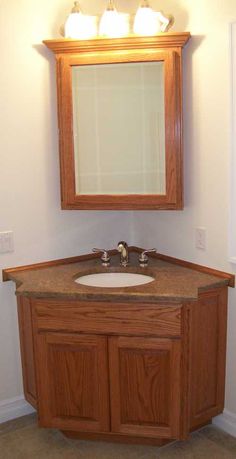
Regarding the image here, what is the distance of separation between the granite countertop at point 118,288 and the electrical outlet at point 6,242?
0.40ft

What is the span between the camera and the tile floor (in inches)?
82.2

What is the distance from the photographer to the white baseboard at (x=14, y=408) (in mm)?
2379

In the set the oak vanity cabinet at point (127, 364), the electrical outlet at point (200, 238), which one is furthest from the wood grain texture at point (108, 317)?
the electrical outlet at point (200, 238)

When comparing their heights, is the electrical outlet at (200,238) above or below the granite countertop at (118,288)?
above

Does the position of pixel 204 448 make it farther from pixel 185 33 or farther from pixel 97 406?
pixel 185 33

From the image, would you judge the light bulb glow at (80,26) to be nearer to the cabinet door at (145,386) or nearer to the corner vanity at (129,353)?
the corner vanity at (129,353)

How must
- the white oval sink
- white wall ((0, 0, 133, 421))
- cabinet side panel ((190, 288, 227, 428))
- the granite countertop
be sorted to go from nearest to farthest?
the granite countertop
cabinet side panel ((190, 288, 227, 428))
white wall ((0, 0, 133, 421))
the white oval sink

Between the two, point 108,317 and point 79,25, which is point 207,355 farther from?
point 79,25

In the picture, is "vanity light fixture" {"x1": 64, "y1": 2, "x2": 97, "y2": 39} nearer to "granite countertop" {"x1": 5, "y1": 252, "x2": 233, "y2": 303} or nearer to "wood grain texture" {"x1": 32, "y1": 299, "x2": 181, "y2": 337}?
"granite countertop" {"x1": 5, "y1": 252, "x2": 233, "y2": 303}

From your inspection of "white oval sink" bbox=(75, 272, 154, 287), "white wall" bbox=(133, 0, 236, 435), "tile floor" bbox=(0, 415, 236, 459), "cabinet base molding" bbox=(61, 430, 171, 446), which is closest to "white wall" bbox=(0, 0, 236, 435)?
"white wall" bbox=(133, 0, 236, 435)

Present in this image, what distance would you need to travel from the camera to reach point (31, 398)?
91.9 inches

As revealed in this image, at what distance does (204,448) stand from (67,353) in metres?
0.81

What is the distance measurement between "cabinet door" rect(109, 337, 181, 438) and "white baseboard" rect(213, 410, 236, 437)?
35 cm

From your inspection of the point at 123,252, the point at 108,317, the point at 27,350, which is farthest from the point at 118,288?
the point at 27,350
